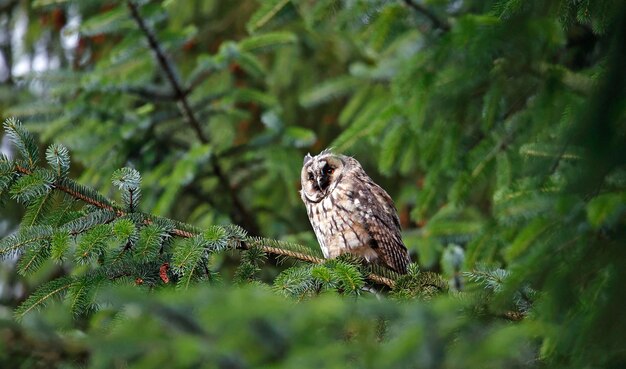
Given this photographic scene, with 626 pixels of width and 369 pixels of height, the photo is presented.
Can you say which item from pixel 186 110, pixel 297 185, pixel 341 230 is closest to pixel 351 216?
pixel 341 230

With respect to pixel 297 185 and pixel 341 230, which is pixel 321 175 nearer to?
pixel 341 230

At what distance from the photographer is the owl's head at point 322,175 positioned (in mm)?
3500

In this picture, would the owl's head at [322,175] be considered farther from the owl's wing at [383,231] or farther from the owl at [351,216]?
the owl's wing at [383,231]

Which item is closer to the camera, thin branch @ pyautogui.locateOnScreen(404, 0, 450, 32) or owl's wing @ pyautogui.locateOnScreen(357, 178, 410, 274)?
owl's wing @ pyautogui.locateOnScreen(357, 178, 410, 274)

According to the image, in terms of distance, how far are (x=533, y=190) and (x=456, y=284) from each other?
60 centimetres

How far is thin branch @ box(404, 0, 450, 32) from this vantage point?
3.69 metres

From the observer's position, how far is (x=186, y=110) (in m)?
4.33

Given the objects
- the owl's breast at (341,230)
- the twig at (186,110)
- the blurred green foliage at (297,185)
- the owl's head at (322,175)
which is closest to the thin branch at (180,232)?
the blurred green foliage at (297,185)

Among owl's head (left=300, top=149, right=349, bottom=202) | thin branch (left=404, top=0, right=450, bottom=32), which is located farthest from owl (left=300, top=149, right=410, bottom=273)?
thin branch (left=404, top=0, right=450, bottom=32)

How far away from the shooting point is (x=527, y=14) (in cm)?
181

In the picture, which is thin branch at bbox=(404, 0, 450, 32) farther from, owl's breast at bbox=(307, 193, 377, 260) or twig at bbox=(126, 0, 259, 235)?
twig at bbox=(126, 0, 259, 235)

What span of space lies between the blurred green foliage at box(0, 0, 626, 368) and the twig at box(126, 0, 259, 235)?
15mm

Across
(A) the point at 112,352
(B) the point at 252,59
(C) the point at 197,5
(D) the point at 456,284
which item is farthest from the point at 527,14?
(C) the point at 197,5

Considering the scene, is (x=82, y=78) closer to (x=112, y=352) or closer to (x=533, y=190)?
(x=533, y=190)
